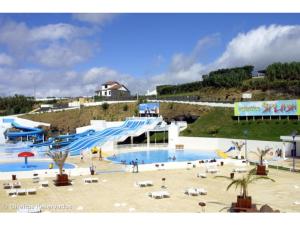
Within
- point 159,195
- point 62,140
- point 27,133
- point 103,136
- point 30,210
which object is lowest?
point 30,210

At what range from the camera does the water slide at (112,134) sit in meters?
38.6

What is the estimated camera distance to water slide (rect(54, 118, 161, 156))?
127 feet

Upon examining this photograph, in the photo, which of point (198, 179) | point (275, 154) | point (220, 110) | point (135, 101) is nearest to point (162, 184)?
point (198, 179)

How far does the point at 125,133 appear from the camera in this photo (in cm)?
4378

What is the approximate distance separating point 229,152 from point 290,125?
7903 mm

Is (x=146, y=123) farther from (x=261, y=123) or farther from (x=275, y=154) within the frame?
(x=275, y=154)

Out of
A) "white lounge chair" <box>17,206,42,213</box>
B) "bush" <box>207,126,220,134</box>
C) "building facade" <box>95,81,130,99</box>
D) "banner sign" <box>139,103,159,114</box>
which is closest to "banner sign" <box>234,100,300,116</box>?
"bush" <box>207,126,220,134</box>

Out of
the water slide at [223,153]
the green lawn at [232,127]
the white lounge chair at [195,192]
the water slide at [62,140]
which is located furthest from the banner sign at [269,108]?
the white lounge chair at [195,192]

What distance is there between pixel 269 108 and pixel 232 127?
4304 mm

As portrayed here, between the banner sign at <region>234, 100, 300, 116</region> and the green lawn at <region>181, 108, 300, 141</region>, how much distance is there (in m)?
0.88

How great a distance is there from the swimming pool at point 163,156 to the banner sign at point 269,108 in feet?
30.9

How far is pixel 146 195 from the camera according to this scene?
59.9ft

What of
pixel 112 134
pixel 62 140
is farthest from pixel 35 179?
pixel 62 140

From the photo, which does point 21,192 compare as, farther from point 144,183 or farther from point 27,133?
point 27,133
